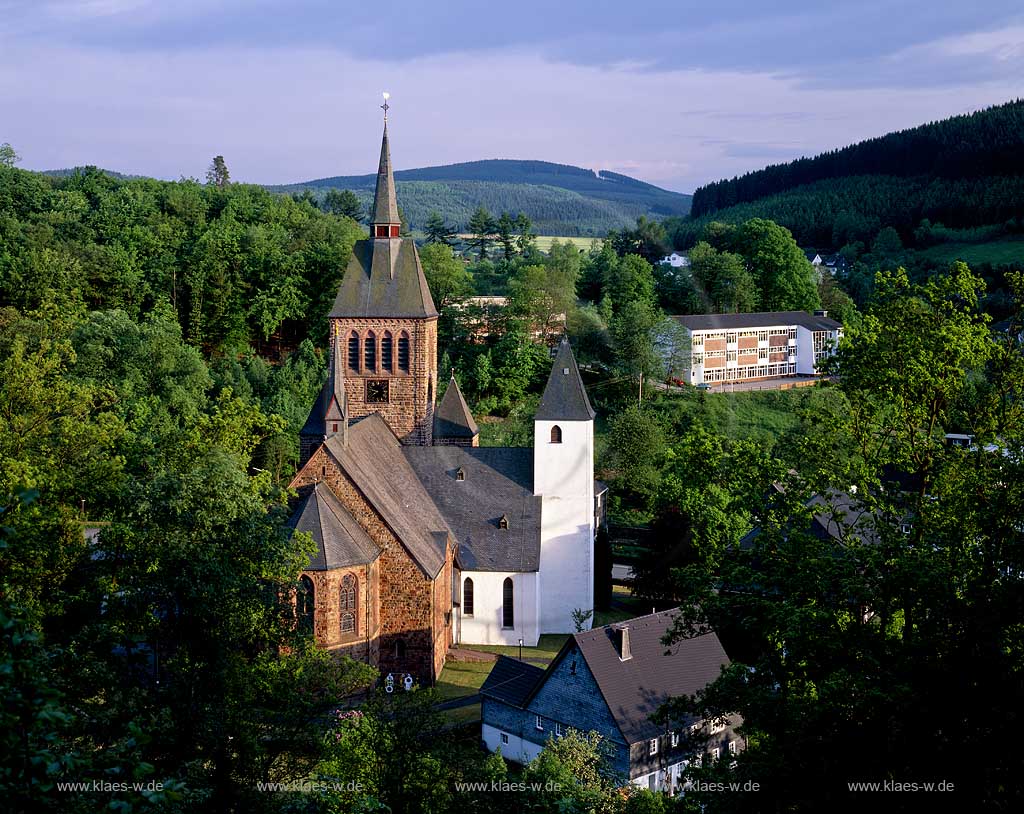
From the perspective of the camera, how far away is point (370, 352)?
133 ft

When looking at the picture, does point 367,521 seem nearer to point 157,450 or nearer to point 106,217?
point 157,450

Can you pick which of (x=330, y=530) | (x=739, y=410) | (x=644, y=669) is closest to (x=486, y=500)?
(x=330, y=530)

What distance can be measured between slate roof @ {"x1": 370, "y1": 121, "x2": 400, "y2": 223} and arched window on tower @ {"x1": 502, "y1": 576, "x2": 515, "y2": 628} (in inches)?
588

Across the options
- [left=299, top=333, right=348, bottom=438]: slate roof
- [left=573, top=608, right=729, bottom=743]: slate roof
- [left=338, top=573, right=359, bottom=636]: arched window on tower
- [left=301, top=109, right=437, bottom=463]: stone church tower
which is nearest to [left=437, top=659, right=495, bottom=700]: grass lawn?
[left=338, top=573, right=359, bottom=636]: arched window on tower

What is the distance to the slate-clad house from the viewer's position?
84.7 ft

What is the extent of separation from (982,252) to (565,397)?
8474 cm

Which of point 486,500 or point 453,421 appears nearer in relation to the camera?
point 486,500

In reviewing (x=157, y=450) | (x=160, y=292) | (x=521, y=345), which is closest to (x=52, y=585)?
(x=157, y=450)

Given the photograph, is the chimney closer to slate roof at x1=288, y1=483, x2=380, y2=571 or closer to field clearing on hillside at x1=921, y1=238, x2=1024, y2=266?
slate roof at x1=288, y1=483, x2=380, y2=571

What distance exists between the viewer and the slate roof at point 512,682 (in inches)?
1098

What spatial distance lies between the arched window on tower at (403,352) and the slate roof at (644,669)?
1605 centimetres

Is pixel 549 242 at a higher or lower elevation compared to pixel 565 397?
higher

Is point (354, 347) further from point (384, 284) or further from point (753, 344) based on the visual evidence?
point (753, 344)

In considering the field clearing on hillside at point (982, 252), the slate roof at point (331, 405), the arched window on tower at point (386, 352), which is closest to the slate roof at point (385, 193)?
the arched window on tower at point (386, 352)
